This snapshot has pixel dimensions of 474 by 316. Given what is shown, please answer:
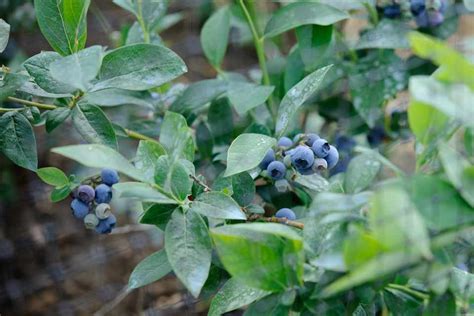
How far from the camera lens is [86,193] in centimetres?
84

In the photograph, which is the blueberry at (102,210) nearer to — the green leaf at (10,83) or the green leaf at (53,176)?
the green leaf at (53,176)

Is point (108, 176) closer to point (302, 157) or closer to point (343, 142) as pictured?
point (302, 157)

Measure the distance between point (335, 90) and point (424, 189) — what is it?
770 mm

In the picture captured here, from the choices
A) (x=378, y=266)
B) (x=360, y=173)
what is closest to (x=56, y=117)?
(x=360, y=173)

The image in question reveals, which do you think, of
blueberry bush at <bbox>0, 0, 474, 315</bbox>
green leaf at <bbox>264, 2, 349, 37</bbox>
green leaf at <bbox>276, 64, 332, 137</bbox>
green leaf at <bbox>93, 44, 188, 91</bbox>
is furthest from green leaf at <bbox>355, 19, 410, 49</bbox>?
green leaf at <bbox>93, 44, 188, 91</bbox>

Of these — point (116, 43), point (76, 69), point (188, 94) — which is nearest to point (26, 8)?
point (116, 43)

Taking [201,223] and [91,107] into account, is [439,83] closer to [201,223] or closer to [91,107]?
[201,223]

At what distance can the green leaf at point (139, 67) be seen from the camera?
798 mm

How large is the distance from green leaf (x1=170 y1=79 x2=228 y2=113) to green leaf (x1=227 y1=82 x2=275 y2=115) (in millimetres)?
25

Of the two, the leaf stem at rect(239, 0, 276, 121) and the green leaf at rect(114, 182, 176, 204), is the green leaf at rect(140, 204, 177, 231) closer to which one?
the green leaf at rect(114, 182, 176, 204)

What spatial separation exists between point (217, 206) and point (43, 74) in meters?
0.26

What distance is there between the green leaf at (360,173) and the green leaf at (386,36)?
0.36m

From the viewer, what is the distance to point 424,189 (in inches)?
22.0

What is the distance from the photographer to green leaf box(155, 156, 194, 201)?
2.25 feet
